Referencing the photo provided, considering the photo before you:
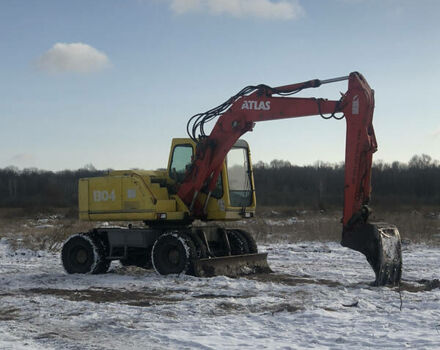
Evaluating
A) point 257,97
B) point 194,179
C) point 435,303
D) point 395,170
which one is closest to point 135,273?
point 194,179

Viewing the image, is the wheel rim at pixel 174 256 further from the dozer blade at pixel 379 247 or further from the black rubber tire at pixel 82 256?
the dozer blade at pixel 379 247

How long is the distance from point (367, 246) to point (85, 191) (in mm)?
6844

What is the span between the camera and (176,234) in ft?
42.9

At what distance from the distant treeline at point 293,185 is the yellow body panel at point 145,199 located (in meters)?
37.4

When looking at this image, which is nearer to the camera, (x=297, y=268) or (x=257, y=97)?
(x=257, y=97)

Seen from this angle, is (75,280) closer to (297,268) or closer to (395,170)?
(297,268)

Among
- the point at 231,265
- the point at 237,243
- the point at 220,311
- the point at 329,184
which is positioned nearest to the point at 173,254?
the point at 231,265

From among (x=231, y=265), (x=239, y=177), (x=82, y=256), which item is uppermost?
(x=239, y=177)

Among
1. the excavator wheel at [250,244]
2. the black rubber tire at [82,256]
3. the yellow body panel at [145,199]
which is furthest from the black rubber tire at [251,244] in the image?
the black rubber tire at [82,256]

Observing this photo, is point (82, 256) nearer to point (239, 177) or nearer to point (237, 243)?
point (237, 243)

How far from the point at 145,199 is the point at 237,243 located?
7.96 ft

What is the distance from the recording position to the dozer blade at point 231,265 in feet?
41.8

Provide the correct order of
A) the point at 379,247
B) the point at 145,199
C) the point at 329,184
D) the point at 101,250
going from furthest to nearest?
the point at 329,184 < the point at 101,250 < the point at 145,199 < the point at 379,247

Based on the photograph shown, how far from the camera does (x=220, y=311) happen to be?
910cm
